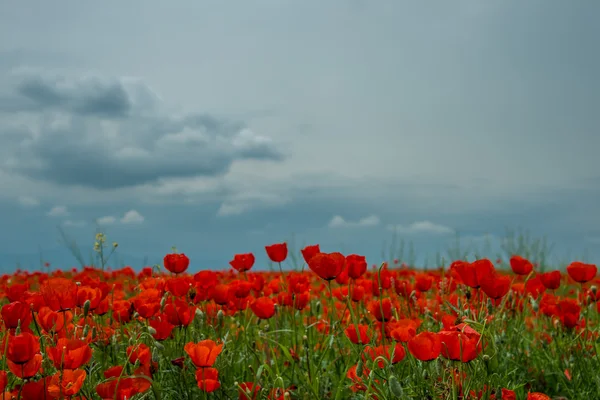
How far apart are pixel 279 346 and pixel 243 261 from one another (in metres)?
0.62

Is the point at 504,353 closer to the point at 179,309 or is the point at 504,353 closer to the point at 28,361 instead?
the point at 179,309

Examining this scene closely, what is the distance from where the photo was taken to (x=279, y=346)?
316 centimetres

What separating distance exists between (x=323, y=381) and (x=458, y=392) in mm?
1021

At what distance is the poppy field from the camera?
1.93 m

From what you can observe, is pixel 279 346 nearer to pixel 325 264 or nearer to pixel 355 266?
pixel 355 266

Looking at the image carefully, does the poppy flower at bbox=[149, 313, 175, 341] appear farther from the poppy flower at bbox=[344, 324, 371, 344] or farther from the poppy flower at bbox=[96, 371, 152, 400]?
the poppy flower at bbox=[344, 324, 371, 344]

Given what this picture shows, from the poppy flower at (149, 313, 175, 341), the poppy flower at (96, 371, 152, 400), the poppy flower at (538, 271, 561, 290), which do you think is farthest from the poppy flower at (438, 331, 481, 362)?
the poppy flower at (538, 271, 561, 290)

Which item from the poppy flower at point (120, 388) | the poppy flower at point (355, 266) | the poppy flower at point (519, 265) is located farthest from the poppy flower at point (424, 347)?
the poppy flower at point (519, 265)

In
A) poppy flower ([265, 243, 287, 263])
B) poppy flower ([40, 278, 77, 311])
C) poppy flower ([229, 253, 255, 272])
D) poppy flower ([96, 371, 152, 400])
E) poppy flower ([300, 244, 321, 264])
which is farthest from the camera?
poppy flower ([229, 253, 255, 272])

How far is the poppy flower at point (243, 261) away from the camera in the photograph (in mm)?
3519

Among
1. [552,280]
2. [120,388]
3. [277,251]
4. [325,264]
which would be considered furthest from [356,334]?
[552,280]

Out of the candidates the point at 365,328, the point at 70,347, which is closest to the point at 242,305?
the point at 365,328

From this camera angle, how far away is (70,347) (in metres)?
1.96

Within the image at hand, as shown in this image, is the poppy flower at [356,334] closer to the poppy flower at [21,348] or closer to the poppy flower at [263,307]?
the poppy flower at [263,307]
